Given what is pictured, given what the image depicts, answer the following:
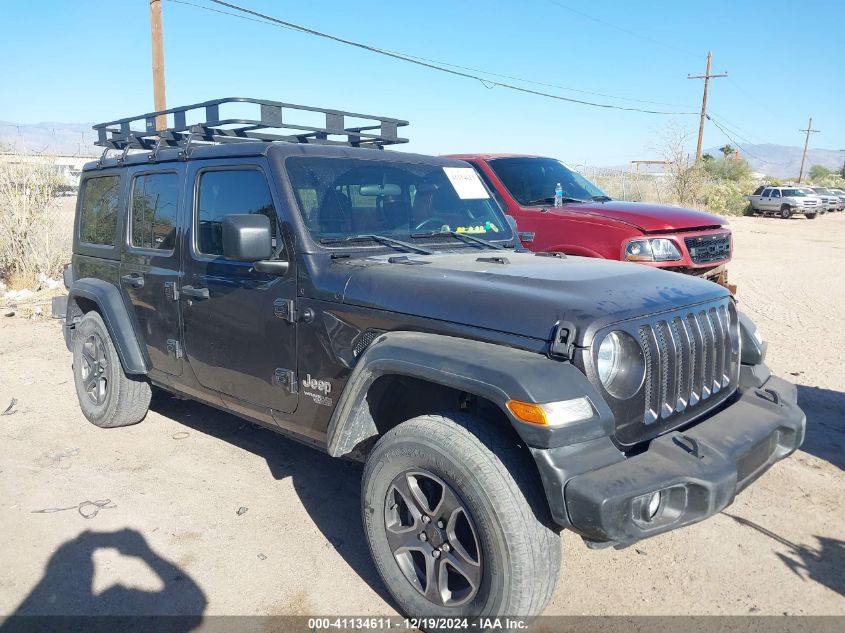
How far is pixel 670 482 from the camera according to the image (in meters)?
2.34

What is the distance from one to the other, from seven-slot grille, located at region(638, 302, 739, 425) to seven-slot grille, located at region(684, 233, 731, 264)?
3347 mm

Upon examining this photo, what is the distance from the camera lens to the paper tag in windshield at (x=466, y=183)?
14.1ft

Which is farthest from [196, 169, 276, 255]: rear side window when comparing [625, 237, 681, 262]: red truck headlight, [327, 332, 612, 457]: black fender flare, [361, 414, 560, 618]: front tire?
[625, 237, 681, 262]: red truck headlight

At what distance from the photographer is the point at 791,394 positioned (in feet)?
10.8

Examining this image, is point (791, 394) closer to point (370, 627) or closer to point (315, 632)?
point (370, 627)

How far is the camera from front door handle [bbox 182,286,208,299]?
3.87 metres

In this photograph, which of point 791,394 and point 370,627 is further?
point 791,394

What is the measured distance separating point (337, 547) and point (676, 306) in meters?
2.08

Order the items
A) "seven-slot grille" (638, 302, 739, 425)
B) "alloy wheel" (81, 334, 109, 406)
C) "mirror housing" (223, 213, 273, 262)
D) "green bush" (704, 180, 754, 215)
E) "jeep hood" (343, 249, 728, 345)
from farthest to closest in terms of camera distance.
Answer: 1. "green bush" (704, 180, 754, 215)
2. "alloy wheel" (81, 334, 109, 406)
3. "mirror housing" (223, 213, 273, 262)
4. "seven-slot grille" (638, 302, 739, 425)
5. "jeep hood" (343, 249, 728, 345)

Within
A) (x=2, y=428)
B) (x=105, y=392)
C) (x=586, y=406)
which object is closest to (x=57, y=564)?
(x=105, y=392)

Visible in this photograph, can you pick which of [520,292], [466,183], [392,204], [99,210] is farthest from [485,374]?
[99,210]

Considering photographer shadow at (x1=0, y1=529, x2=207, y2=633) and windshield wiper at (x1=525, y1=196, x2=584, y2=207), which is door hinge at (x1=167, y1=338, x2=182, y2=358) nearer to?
photographer shadow at (x1=0, y1=529, x2=207, y2=633)

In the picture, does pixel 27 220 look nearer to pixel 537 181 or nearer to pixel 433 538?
pixel 537 181

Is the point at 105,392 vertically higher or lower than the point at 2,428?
higher
